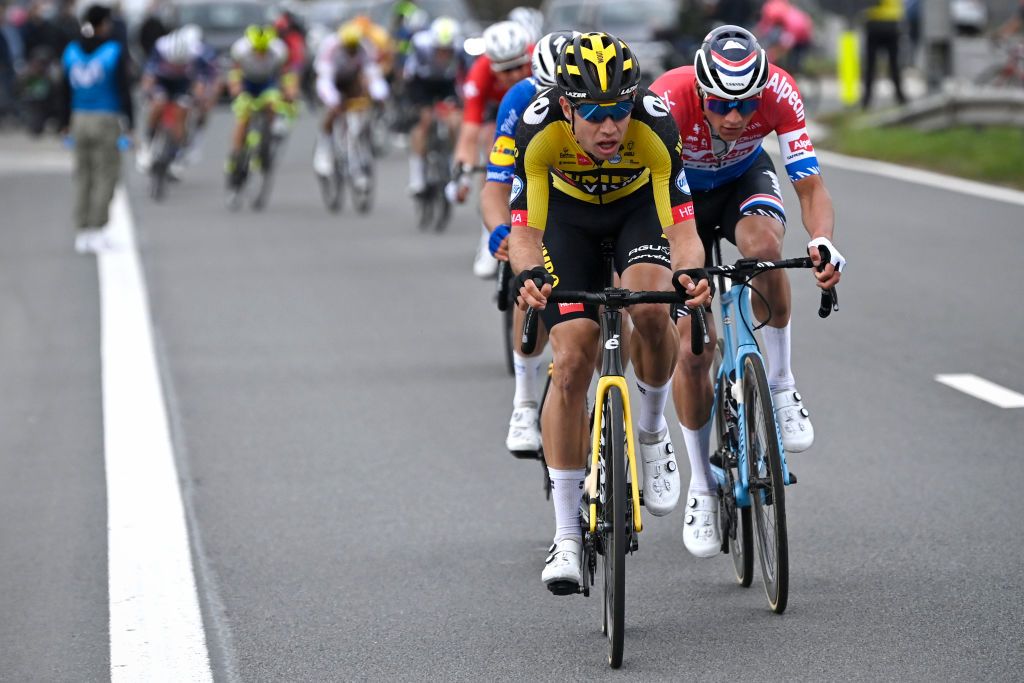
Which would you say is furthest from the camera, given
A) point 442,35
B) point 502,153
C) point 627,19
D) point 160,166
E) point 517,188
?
point 627,19

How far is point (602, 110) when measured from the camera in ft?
18.7

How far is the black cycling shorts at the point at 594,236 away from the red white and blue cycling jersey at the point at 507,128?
139 centimetres

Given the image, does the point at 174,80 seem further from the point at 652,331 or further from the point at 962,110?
the point at 652,331

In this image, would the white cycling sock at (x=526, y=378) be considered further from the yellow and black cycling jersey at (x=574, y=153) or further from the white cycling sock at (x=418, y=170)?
the white cycling sock at (x=418, y=170)

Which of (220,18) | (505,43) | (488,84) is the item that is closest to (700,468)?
(505,43)

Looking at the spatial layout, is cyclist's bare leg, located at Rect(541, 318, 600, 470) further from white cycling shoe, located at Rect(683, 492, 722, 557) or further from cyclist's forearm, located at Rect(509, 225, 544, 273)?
white cycling shoe, located at Rect(683, 492, 722, 557)

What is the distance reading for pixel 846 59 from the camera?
28.4m

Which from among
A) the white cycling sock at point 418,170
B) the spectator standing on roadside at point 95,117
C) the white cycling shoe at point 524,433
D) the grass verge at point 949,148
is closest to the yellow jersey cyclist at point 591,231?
the white cycling shoe at point 524,433

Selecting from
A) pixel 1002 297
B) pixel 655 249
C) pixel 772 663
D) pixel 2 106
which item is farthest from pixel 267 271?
pixel 2 106

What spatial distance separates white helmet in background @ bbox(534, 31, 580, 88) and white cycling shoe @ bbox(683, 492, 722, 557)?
1722 millimetres

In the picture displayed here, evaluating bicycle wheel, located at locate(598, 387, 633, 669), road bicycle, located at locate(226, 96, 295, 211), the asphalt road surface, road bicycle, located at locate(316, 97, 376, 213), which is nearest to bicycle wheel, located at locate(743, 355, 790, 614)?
the asphalt road surface

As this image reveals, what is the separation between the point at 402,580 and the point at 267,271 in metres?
8.68

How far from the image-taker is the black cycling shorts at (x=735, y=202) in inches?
273

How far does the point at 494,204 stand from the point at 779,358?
134cm
